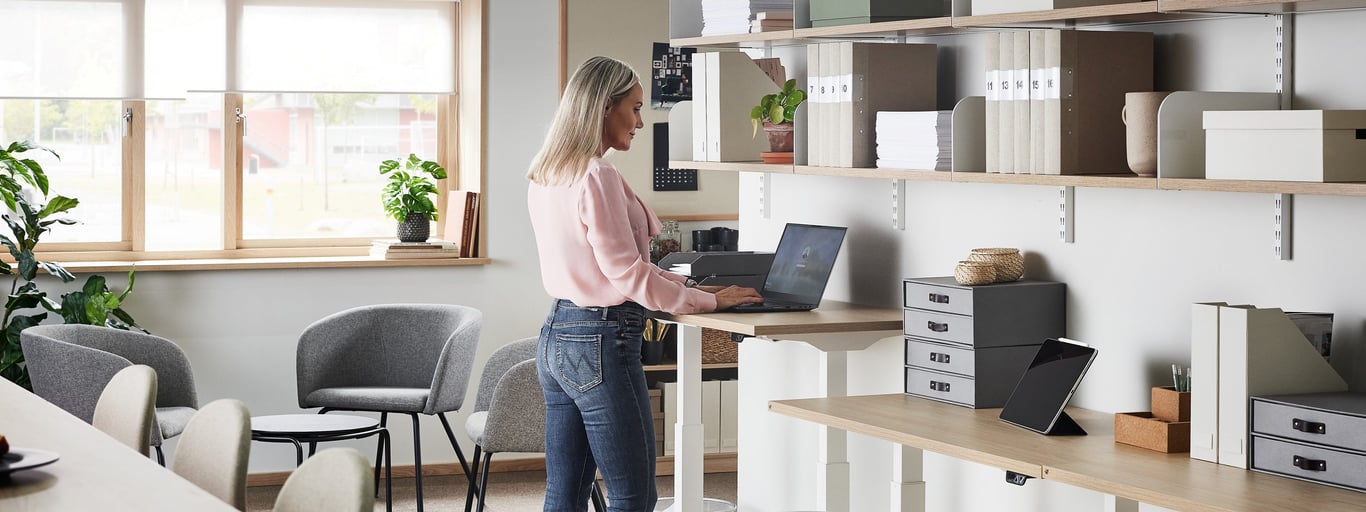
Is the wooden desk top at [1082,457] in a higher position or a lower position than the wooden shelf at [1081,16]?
lower

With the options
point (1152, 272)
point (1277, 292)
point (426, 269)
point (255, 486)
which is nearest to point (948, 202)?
point (1152, 272)

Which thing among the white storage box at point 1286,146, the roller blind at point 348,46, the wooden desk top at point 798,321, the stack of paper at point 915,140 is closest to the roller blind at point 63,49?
the roller blind at point 348,46

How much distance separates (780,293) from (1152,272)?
3.69ft

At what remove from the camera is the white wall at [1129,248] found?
2.89 meters

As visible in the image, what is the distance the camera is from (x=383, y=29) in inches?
248

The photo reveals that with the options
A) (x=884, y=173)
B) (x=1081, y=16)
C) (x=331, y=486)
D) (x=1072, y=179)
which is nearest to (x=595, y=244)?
(x=884, y=173)

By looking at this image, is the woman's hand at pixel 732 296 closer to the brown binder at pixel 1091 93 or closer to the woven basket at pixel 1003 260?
the woven basket at pixel 1003 260

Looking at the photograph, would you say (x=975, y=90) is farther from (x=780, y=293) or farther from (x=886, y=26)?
(x=780, y=293)

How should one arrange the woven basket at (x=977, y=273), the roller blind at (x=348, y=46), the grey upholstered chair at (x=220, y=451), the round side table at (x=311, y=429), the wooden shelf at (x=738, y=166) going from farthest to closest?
1. the roller blind at (x=348, y=46)
2. the round side table at (x=311, y=429)
3. the wooden shelf at (x=738, y=166)
4. the woven basket at (x=977, y=273)
5. the grey upholstered chair at (x=220, y=451)

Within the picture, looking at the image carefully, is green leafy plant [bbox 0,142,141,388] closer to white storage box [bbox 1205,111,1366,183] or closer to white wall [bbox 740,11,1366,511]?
white wall [bbox 740,11,1366,511]

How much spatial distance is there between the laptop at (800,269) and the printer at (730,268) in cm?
3

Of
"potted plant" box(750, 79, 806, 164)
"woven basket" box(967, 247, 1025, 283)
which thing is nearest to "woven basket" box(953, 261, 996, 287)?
"woven basket" box(967, 247, 1025, 283)

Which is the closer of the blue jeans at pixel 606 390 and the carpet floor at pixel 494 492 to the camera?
the blue jeans at pixel 606 390

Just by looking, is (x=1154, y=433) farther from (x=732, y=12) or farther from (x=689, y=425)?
(x=732, y=12)
